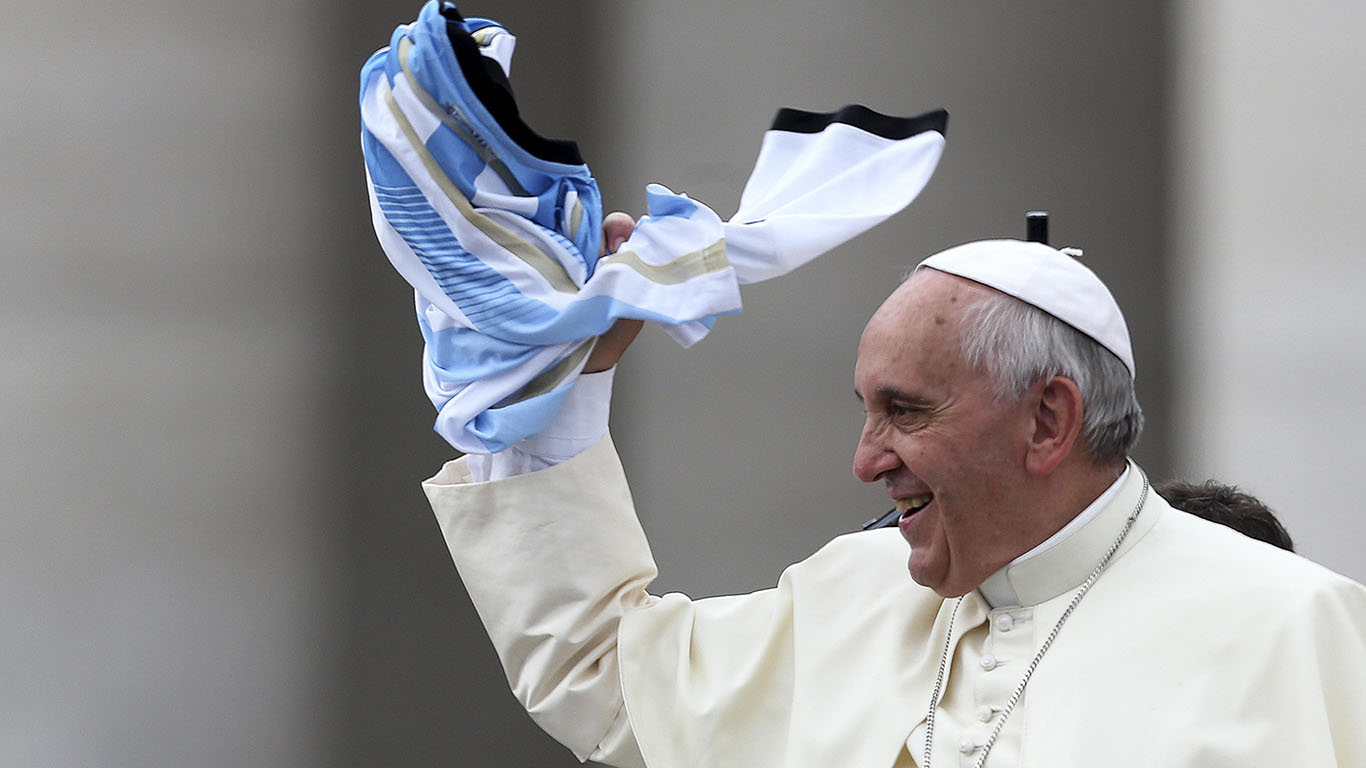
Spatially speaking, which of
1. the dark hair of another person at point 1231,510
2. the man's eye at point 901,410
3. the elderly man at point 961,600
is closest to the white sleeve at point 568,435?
the elderly man at point 961,600

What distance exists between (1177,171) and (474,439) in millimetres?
2634

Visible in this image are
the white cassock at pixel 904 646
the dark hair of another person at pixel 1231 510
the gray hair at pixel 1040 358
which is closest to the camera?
the white cassock at pixel 904 646

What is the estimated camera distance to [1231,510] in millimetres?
2373

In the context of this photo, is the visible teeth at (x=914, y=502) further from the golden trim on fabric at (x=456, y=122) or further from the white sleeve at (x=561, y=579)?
the golden trim on fabric at (x=456, y=122)

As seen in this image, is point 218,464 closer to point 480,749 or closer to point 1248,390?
point 480,749

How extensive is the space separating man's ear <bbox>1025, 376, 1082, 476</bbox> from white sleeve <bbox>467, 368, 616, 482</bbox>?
586 mm

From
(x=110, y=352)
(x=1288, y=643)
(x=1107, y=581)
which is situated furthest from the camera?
(x=110, y=352)

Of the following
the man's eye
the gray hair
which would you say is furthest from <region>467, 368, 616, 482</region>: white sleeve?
the gray hair

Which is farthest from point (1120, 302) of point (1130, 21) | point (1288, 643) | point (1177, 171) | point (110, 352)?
point (110, 352)

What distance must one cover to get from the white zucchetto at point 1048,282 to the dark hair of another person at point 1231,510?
545 millimetres

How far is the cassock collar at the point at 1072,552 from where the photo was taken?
75.8 inches

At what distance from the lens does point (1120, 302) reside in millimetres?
4008

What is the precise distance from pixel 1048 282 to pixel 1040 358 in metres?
0.10

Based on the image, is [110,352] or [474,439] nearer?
[474,439]
